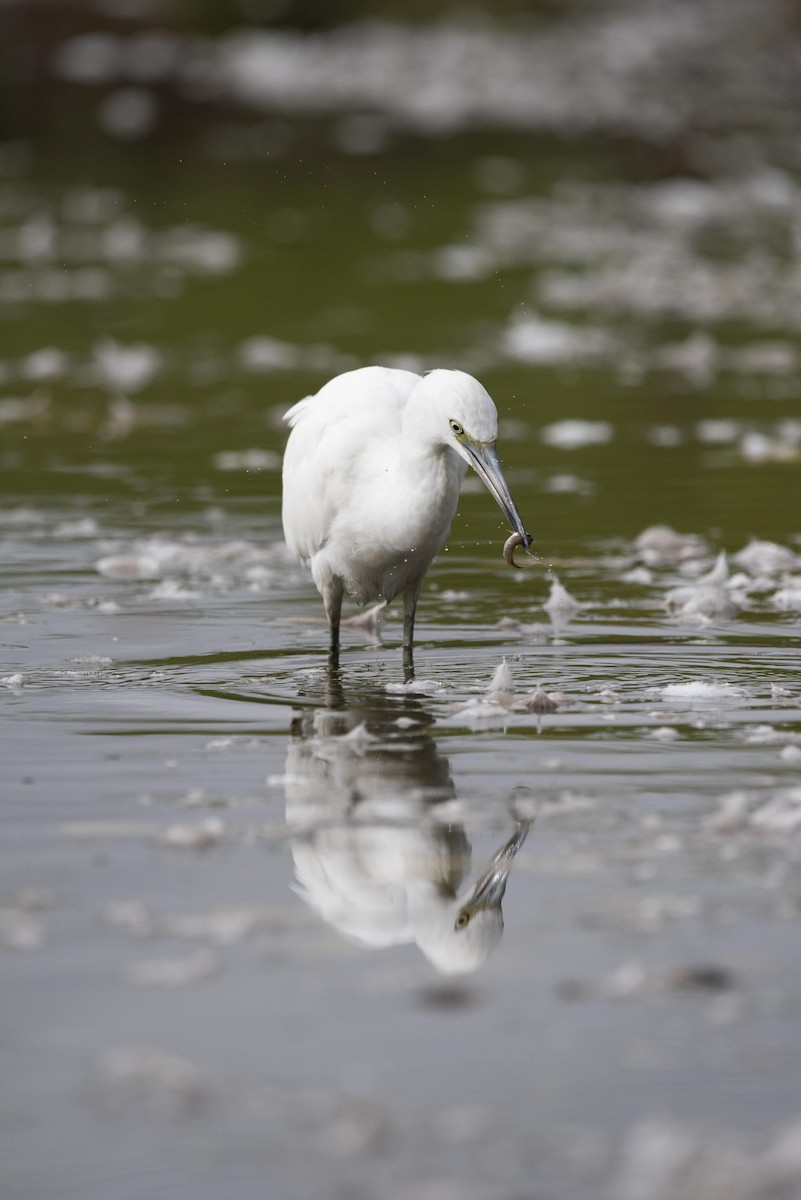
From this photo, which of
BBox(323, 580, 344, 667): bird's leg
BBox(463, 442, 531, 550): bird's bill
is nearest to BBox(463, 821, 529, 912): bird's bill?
BBox(463, 442, 531, 550): bird's bill

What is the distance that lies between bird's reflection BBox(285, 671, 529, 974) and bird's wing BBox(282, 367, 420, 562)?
0.88 m

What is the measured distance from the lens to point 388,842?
4477 mm

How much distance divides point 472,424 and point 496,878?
65.9 inches

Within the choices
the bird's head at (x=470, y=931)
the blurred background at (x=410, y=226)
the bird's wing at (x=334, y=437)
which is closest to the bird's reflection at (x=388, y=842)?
the bird's head at (x=470, y=931)

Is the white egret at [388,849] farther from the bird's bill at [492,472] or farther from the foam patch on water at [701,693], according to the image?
the foam patch on water at [701,693]

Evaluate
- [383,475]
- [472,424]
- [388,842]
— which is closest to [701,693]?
[472,424]

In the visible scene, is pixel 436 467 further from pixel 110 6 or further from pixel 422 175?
pixel 110 6

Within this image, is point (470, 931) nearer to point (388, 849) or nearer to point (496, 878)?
point (496, 878)

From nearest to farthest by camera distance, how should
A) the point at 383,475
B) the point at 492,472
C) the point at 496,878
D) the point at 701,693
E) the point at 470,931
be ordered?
the point at 470,931 < the point at 496,878 < the point at 492,472 < the point at 701,693 < the point at 383,475

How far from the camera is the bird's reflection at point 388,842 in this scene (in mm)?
3975

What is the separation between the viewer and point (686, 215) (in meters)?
20.8

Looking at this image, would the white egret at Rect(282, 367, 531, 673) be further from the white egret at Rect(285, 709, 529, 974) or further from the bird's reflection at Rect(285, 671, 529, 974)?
the white egret at Rect(285, 709, 529, 974)

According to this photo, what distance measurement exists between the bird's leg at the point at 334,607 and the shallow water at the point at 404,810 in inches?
3.6

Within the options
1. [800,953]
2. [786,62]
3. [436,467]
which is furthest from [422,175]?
[800,953]
